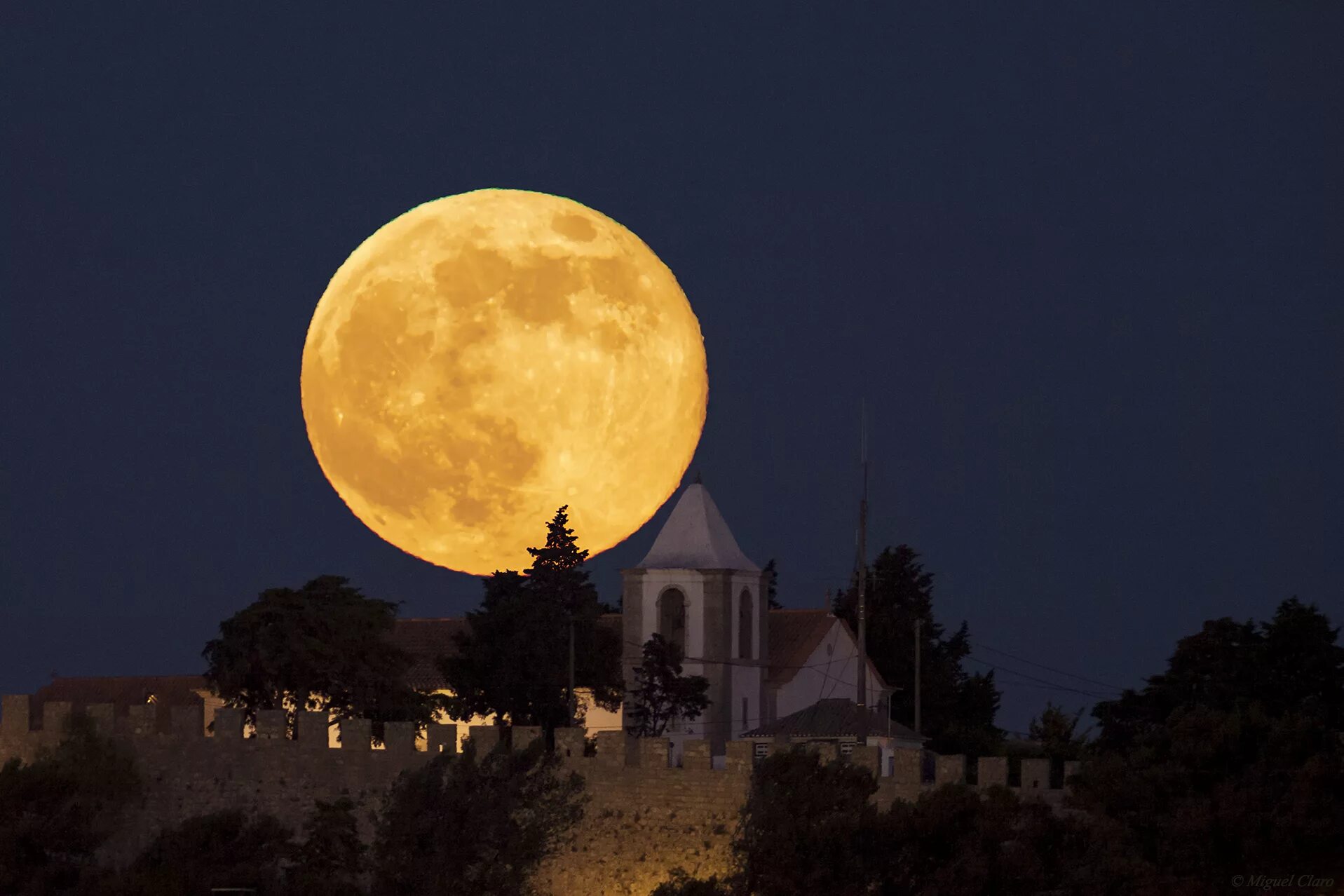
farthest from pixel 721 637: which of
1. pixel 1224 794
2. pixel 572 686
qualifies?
pixel 1224 794

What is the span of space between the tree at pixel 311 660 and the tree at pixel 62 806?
11593mm

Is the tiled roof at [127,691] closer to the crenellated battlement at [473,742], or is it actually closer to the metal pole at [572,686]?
the metal pole at [572,686]

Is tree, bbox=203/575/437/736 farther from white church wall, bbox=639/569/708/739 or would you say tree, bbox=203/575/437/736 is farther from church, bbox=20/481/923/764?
white church wall, bbox=639/569/708/739

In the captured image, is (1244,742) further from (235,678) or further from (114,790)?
(235,678)

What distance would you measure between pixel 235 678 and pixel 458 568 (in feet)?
30.6

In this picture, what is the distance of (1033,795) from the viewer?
1462 inches

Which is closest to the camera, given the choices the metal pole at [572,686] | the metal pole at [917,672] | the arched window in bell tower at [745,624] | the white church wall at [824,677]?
the metal pole at [572,686]

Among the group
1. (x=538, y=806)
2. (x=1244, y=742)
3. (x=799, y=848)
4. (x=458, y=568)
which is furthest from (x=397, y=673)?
(x=1244, y=742)

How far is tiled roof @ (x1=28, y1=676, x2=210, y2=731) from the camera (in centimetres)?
8138

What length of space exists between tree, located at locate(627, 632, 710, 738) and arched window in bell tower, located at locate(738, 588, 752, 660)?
5.28 m

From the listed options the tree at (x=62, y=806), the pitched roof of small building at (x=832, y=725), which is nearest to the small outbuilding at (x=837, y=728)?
the pitched roof of small building at (x=832, y=725)

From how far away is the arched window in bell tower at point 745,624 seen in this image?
2904 inches

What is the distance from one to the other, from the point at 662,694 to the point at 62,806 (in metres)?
24.3

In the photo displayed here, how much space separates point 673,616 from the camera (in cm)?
7288
